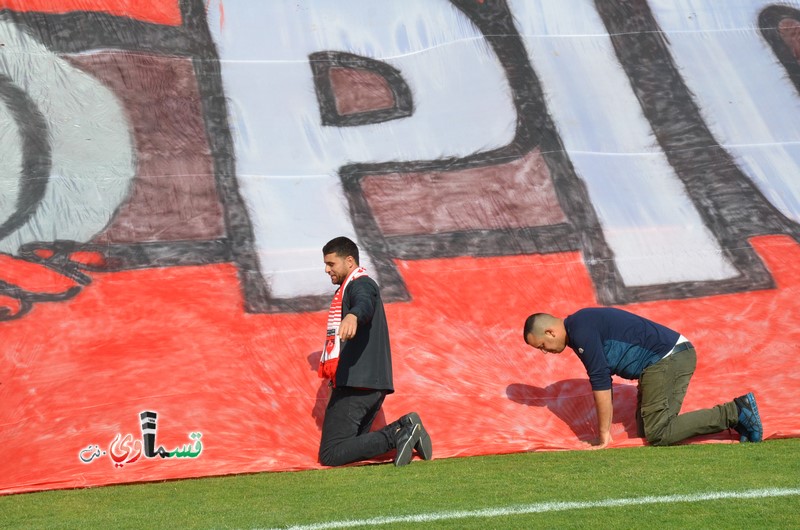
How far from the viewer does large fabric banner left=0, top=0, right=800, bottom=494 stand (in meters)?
6.94

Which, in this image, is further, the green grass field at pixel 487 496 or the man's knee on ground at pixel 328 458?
the man's knee on ground at pixel 328 458

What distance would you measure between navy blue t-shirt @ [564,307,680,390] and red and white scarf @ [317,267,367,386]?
1477 millimetres

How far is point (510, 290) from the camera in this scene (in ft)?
26.8

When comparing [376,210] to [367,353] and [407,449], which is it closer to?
[367,353]

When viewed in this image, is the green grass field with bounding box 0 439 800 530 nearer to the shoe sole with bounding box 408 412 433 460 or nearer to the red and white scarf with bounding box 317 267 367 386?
the shoe sole with bounding box 408 412 433 460

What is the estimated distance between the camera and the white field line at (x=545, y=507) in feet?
15.7

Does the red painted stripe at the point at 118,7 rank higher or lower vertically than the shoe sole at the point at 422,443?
higher

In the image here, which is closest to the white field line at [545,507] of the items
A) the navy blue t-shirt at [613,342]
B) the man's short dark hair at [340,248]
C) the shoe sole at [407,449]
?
the shoe sole at [407,449]

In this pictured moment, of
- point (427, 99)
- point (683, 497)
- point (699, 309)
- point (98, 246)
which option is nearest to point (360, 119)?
point (427, 99)

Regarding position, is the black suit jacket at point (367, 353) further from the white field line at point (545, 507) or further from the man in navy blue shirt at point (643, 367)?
the white field line at point (545, 507)

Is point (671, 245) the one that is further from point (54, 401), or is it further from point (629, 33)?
point (54, 401)

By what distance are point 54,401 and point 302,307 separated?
6.65ft

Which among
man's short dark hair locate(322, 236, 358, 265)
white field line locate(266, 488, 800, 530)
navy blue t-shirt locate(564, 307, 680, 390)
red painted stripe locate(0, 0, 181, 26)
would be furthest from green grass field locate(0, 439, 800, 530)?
red painted stripe locate(0, 0, 181, 26)

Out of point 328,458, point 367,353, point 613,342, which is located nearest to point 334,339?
point 367,353
